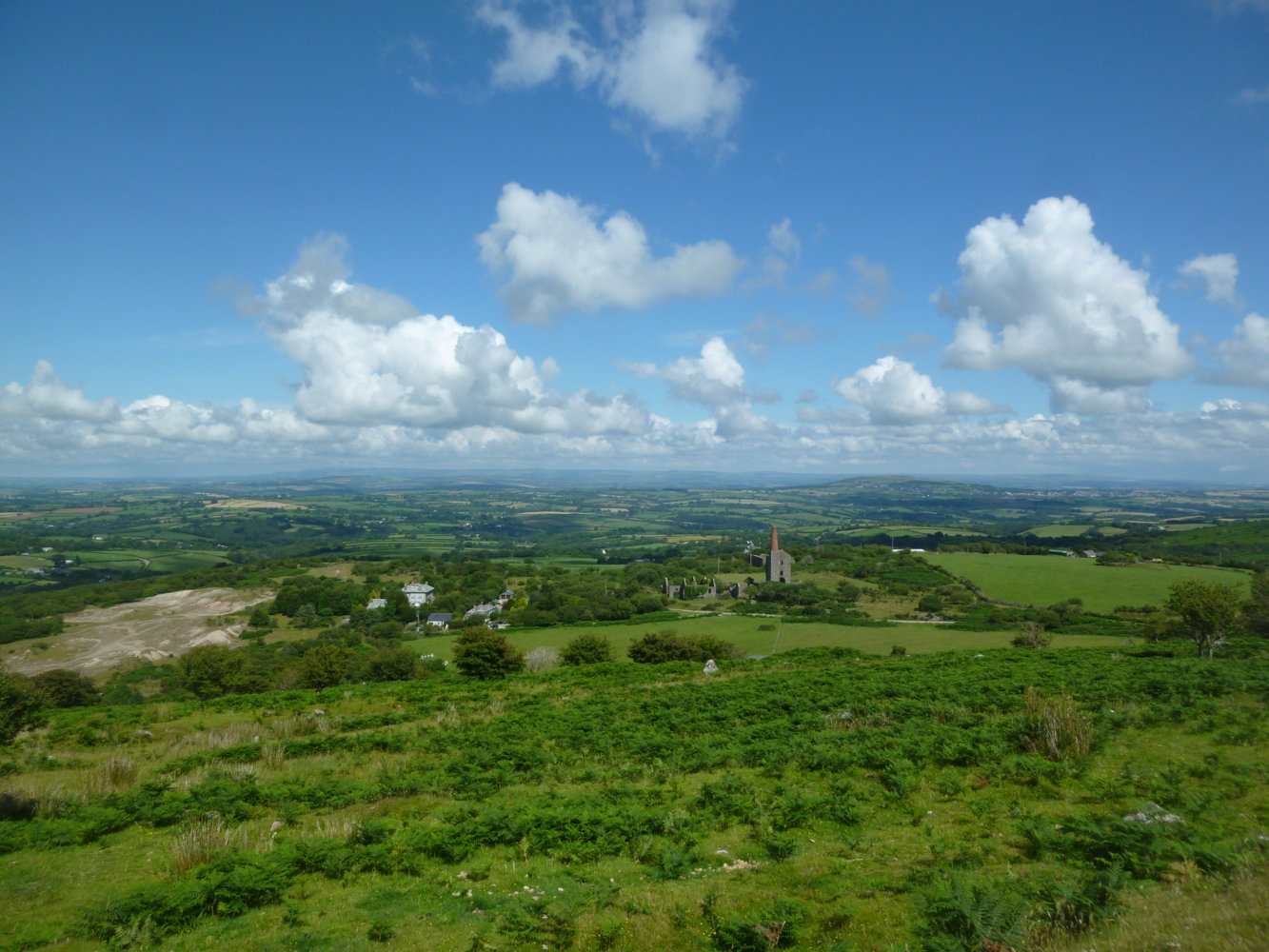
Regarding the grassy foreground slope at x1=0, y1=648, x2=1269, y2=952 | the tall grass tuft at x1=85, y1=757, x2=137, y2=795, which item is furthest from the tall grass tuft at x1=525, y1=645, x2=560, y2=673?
the tall grass tuft at x1=85, y1=757, x2=137, y2=795

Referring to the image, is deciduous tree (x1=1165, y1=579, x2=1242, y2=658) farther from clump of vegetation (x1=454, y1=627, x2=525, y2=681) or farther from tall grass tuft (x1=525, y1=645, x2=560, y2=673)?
clump of vegetation (x1=454, y1=627, x2=525, y2=681)

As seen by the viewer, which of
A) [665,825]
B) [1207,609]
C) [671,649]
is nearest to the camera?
[665,825]

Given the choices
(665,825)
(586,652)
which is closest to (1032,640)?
(586,652)

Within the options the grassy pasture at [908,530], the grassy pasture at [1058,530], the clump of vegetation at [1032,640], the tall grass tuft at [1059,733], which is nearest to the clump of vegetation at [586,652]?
the clump of vegetation at [1032,640]

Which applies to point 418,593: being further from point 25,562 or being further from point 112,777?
point 25,562

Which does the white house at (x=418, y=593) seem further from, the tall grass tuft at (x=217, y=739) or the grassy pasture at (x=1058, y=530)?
the grassy pasture at (x=1058, y=530)

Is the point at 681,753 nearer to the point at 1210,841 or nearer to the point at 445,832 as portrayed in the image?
the point at 445,832

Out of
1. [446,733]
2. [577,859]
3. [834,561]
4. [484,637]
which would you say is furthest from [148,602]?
[834,561]
